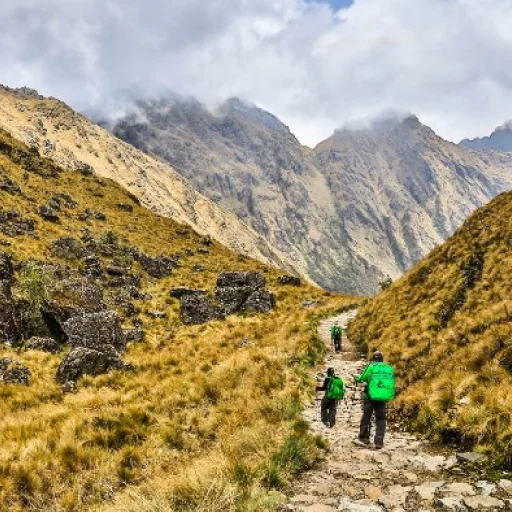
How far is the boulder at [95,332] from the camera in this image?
87.4 feet

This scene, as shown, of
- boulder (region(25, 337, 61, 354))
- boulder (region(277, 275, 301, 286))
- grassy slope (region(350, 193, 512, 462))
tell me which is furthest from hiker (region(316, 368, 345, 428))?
boulder (region(277, 275, 301, 286))

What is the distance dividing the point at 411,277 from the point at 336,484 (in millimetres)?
22613

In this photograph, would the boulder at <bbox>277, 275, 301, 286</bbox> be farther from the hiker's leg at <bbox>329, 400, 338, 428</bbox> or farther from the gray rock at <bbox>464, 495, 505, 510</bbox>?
the gray rock at <bbox>464, 495, 505, 510</bbox>

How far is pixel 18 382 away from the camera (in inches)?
761

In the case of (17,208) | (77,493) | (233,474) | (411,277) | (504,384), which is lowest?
(77,493)

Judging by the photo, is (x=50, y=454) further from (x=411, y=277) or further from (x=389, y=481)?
(x=411, y=277)

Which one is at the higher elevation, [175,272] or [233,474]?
[175,272]

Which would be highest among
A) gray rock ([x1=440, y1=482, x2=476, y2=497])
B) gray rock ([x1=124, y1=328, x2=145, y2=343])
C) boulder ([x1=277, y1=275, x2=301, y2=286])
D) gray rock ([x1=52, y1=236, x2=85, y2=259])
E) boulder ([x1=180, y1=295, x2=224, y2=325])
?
gray rock ([x1=52, y1=236, x2=85, y2=259])

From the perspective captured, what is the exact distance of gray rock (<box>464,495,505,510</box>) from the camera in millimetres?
7266

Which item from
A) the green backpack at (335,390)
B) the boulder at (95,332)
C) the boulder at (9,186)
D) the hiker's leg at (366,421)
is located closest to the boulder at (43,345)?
the boulder at (95,332)

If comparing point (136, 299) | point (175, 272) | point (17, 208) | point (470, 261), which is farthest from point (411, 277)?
point (17, 208)

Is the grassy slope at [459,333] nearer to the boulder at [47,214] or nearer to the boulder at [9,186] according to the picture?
the boulder at [47,214]

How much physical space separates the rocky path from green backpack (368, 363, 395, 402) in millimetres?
1075

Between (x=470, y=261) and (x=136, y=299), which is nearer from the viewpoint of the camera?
(x=470, y=261)
